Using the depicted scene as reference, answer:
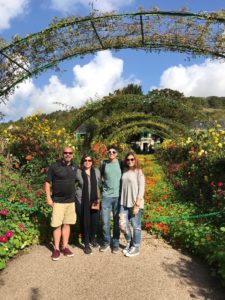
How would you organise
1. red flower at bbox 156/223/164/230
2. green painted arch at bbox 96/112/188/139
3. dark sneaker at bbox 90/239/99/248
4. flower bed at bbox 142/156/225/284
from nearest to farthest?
1. flower bed at bbox 142/156/225/284
2. dark sneaker at bbox 90/239/99/248
3. red flower at bbox 156/223/164/230
4. green painted arch at bbox 96/112/188/139

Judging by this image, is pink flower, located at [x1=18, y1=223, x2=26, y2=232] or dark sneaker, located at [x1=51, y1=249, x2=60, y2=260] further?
pink flower, located at [x1=18, y1=223, x2=26, y2=232]

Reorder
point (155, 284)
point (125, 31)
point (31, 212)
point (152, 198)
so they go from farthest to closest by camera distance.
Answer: point (152, 198), point (125, 31), point (31, 212), point (155, 284)

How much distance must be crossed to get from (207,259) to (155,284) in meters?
0.92

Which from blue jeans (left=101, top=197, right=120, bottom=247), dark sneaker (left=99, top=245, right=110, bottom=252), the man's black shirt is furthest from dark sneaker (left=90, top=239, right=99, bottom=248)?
the man's black shirt

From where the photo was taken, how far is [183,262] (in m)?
4.46

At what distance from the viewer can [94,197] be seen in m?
4.83

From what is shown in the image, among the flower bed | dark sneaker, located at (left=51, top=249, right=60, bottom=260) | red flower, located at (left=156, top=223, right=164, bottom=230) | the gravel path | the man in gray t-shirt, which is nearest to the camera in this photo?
the gravel path

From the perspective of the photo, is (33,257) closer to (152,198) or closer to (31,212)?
(31,212)

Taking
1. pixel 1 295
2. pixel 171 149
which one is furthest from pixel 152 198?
pixel 171 149

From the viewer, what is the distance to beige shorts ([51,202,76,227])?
455cm

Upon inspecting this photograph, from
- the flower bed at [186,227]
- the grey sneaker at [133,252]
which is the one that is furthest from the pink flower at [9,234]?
the flower bed at [186,227]

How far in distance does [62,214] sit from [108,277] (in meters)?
1.10

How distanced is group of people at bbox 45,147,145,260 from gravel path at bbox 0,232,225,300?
0.24 meters

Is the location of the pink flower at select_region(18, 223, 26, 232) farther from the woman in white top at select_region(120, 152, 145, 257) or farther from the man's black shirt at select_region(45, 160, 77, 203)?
the woman in white top at select_region(120, 152, 145, 257)
